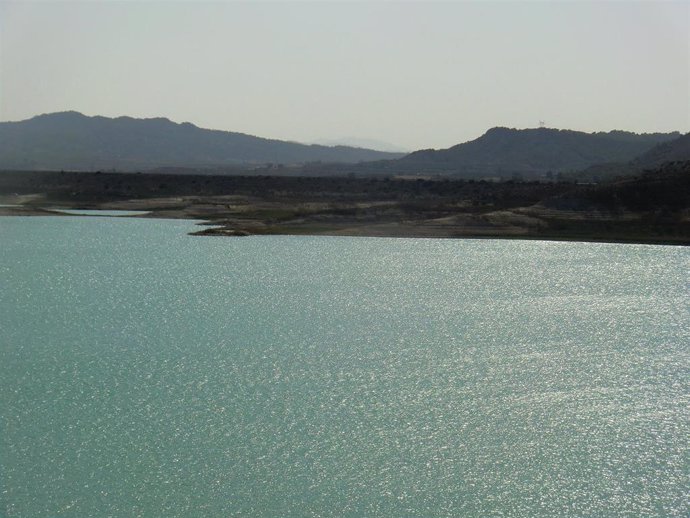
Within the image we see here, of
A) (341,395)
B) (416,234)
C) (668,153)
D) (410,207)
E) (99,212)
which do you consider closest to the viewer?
(341,395)

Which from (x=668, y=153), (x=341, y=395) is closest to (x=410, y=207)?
(x=341, y=395)

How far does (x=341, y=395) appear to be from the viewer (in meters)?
23.7

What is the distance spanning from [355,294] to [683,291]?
672 inches

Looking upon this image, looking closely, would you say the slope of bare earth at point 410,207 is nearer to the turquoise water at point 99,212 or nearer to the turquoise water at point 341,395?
the turquoise water at point 99,212

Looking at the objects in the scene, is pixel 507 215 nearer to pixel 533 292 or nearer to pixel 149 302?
pixel 533 292

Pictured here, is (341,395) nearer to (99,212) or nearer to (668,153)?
(99,212)

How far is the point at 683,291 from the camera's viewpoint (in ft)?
140

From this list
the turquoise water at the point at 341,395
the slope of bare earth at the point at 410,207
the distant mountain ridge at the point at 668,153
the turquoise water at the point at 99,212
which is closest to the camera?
the turquoise water at the point at 341,395

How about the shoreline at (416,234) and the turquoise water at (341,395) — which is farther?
the shoreline at (416,234)

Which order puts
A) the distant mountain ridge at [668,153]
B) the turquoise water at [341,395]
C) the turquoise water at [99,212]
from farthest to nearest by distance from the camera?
the distant mountain ridge at [668,153], the turquoise water at [99,212], the turquoise water at [341,395]

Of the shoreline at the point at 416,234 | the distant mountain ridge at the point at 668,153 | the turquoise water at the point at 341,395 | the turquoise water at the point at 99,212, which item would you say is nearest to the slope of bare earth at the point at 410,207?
the shoreline at the point at 416,234

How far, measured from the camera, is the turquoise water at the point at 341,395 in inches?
690

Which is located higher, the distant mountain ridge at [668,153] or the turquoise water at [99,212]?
the distant mountain ridge at [668,153]

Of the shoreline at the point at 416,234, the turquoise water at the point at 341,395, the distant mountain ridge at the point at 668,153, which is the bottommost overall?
the turquoise water at the point at 341,395
